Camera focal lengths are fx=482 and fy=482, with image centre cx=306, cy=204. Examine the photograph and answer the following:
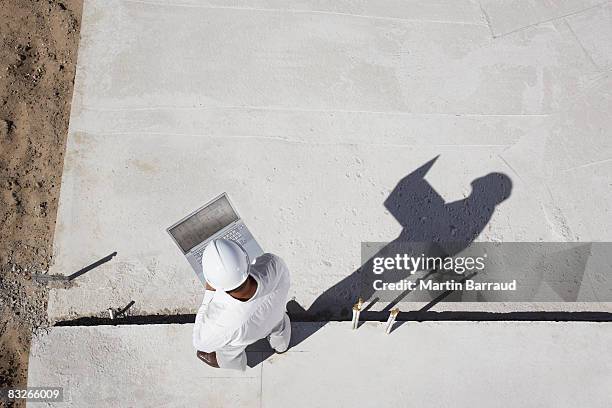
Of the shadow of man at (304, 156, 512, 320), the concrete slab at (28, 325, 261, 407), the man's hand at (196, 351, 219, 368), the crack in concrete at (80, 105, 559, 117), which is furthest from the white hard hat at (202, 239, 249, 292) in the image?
the crack in concrete at (80, 105, 559, 117)

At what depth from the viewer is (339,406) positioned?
4363mm

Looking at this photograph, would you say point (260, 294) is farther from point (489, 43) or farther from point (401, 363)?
point (489, 43)

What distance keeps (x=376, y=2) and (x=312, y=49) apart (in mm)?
1081

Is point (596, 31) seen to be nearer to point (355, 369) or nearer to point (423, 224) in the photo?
point (423, 224)

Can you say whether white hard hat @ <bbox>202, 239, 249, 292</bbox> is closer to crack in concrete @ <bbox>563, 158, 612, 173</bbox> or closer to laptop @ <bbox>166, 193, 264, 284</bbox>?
laptop @ <bbox>166, 193, 264, 284</bbox>

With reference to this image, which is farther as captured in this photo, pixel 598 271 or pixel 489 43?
pixel 489 43

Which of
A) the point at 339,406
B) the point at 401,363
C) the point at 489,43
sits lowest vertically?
the point at 339,406

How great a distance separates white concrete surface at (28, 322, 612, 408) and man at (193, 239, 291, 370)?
0.99m

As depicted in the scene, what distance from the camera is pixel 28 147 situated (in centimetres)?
532

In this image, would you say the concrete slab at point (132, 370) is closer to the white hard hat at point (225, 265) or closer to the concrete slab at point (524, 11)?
the white hard hat at point (225, 265)

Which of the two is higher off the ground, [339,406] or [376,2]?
[376,2]

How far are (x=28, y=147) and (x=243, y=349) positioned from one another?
3.47 m

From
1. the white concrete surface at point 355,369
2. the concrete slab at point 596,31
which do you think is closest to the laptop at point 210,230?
the white concrete surface at point 355,369

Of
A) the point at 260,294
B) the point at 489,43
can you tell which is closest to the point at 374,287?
the point at 260,294
